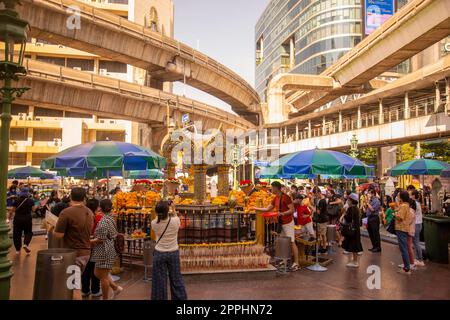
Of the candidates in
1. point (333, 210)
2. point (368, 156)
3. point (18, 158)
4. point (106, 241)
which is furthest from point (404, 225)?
point (18, 158)

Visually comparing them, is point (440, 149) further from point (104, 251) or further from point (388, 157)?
point (104, 251)

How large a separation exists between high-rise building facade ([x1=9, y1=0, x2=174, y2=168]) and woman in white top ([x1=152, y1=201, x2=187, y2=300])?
34.9 meters

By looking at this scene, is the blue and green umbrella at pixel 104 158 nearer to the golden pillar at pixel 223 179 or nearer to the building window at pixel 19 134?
the golden pillar at pixel 223 179

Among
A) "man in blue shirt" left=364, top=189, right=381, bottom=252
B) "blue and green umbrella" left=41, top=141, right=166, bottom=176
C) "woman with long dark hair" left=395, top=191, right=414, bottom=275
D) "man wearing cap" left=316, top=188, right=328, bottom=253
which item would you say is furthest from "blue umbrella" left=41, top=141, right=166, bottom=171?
"man in blue shirt" left=364, top=189, right=381, bottom=252

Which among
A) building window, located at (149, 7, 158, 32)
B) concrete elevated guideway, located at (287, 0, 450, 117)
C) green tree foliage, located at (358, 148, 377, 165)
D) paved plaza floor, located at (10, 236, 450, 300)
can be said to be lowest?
paved plaza floor, located at (10, 236, 450, 300)

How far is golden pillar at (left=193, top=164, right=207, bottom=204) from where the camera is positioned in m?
11.1

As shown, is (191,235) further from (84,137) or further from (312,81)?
(84,137)

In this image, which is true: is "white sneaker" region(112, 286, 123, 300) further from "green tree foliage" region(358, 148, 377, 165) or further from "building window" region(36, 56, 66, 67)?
"building window" region(36, 56, 66, 67)

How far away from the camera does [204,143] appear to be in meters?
11.4

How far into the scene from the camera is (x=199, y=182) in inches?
442

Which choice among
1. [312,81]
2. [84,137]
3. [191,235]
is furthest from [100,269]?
[84,137]

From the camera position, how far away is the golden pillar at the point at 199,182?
11.1 m

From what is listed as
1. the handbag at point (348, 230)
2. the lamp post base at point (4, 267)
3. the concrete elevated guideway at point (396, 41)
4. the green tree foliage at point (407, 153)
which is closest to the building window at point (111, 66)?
the concrete elevated guideway at point (396, 41)

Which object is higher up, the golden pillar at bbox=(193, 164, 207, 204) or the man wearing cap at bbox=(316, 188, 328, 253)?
the golden pillar at bbox=(193, 164, 207, 204)
